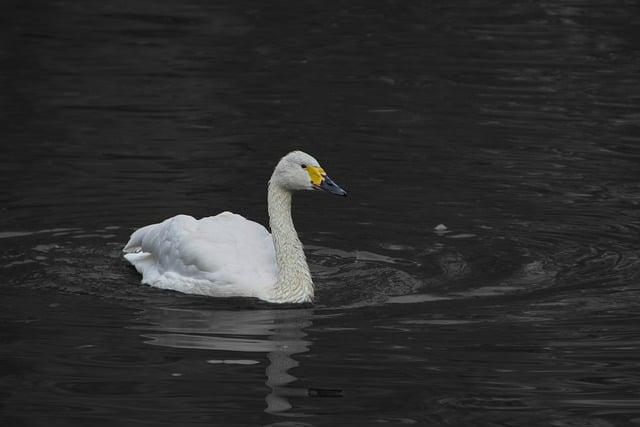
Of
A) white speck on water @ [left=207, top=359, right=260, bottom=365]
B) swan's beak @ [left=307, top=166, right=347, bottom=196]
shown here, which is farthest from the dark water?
swan's beak @ [left=307, top=166, right=347, bottom=196]

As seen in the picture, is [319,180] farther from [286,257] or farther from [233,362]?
[233,362]

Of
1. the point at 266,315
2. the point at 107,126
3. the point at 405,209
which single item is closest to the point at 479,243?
the point at 405,209

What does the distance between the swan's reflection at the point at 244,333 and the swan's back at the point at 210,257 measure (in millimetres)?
458

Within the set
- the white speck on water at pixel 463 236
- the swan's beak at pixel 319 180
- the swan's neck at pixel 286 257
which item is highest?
the swan's beak at pixel 319 180

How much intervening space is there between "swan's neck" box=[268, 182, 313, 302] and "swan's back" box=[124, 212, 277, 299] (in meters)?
0.16

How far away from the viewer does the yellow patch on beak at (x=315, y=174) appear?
40.2 ft

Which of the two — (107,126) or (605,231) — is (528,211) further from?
(107,126)

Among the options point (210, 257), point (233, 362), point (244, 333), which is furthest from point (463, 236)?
point (233, 362)

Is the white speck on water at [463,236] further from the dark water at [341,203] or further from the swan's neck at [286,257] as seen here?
the swan's neck at [286,257]

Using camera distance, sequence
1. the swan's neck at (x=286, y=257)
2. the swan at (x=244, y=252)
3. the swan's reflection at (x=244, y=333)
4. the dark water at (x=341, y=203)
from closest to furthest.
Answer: the dark water at (x=341, y=203) < the swan's reflection at (x=244, y=333) < the swan's neck at (x=286, y=257) < the swan at (x=244, y=252)

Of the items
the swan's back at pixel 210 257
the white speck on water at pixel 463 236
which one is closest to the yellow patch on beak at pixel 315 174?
the swan's back at pixel 210 257

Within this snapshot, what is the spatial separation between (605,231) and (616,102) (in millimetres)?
5590

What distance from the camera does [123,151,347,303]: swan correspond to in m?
12.2

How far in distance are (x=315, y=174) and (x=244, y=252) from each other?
96 cm
